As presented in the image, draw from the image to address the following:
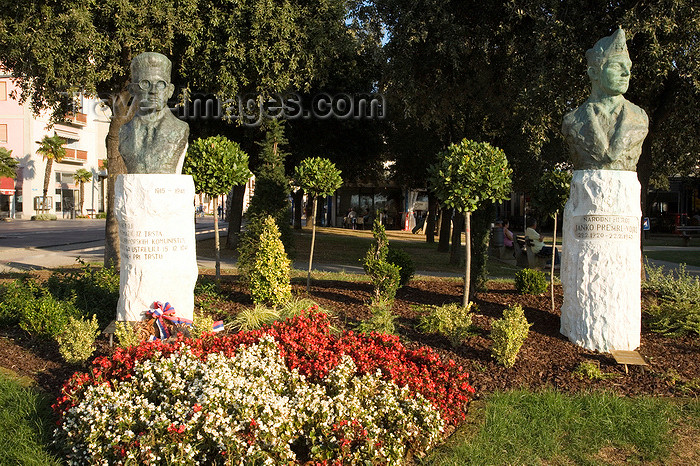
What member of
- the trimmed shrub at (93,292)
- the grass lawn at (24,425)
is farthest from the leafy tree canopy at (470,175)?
the grass lawn at (24,425)

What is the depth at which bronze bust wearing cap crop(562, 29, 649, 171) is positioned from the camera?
22.1 ft

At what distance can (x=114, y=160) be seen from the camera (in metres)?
11.0

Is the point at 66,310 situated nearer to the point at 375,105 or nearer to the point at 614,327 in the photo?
the point at 614,327

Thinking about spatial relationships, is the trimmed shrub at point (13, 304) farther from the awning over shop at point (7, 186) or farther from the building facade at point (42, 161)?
the awning over shop at point (7, 186)

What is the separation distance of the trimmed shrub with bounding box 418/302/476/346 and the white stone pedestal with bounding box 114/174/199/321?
3.05 metres

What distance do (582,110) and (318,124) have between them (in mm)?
14112

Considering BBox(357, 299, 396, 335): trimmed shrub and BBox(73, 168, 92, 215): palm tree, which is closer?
BBox(357, 299, 396, 335): trimmed shrub

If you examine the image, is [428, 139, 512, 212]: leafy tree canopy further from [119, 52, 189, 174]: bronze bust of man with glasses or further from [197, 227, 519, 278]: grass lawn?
[197, 227, 519, 278]: grass lawn

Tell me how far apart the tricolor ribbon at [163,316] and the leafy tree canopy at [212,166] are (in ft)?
9.88

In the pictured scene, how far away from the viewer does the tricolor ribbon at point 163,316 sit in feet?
Answer: 21.0

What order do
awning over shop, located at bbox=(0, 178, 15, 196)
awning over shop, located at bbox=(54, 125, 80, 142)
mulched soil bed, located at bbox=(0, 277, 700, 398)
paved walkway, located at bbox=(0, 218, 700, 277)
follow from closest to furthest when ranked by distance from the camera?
mulched soil bed, located at bbox=(0, 277, 700, 398), paved walkway, located at bbox=(0, 218, 700, 277), awning over shop, located at bbox=(0, 178, 15, 196), awning over shop, located at bbox=(54, 125, 80, 142)

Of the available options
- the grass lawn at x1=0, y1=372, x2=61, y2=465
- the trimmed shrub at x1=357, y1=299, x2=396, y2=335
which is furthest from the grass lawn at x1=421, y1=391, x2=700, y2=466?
the grass lawn at x1=0, y1=372, x2=61, y2=465

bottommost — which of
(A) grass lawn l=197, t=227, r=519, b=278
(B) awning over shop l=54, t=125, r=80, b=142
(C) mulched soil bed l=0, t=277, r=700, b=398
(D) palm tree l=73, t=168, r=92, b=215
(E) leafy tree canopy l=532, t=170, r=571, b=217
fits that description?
(C) mulched soil bed l=0, t=277, r=700, b=398

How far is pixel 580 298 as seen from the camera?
6.86 meters
